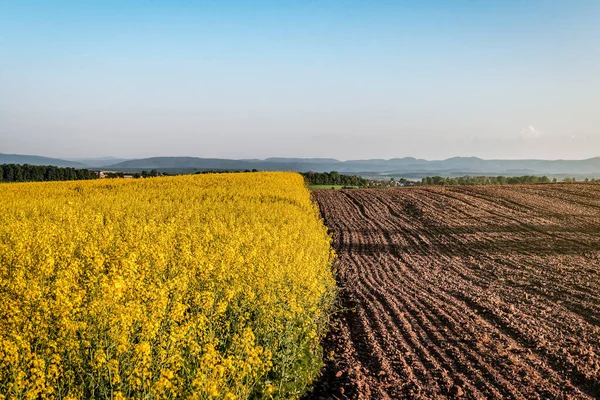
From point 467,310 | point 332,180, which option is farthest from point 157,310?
point 332,180

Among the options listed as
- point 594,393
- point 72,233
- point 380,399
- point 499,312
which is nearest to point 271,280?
point 380,399

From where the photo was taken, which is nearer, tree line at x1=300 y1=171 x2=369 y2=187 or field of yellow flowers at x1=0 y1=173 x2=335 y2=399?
field of yellow flowers at x1=0 y1=173 x2=335 y2=399

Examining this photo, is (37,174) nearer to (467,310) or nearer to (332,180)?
(332,180)

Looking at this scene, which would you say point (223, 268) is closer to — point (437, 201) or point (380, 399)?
point (380, 399)

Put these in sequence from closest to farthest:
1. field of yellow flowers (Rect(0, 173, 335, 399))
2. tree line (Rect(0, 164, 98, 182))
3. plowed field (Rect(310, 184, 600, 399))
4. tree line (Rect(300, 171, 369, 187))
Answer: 1. field of yellow flowers (Rect(0, 173, 335, 399))
2. plowed field (Rect(310, 184, 600, 399))
3. tree line (Rect(0, 164, 98, 182))
4. tree line (Rect(300, 171, 369, 187))

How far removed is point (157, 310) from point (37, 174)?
5614cm

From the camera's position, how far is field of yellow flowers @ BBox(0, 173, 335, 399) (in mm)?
4965

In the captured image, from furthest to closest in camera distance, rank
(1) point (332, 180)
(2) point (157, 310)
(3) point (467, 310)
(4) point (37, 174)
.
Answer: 1. (1) point (332, 180)
2. (4) point (37, 174)
3. (3) point (467, 310)
4. (2) point (157, 310)

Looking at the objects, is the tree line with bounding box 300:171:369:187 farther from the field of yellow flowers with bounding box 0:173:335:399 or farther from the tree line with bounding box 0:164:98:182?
the field of yellow flowers with bounding box 0:173:335:399

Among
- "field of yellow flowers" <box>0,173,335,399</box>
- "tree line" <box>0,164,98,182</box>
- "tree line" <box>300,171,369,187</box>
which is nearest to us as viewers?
"field of yellow flowers" <box>0,173,335,399</box>

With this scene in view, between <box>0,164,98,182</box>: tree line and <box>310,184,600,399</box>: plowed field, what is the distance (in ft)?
132

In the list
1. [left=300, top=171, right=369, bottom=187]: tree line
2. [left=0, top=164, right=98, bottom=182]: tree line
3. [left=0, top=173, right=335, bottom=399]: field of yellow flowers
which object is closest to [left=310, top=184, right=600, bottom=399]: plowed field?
[left=0, top=173, right=335, bottom=399]: field of yellow flowers

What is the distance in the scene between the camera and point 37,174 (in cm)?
5328

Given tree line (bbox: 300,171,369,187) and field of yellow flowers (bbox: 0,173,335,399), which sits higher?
tree line (bbox: 300,171,369,187)
